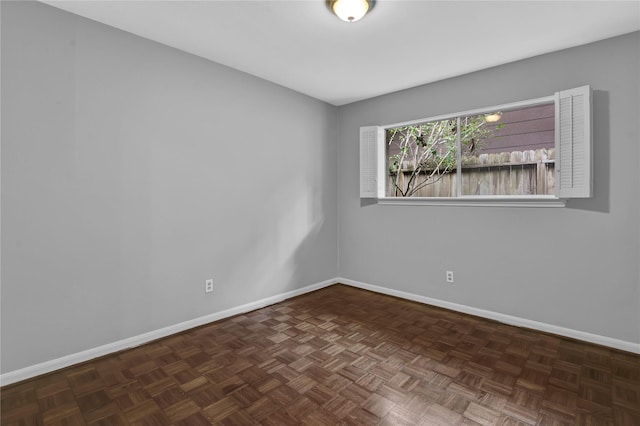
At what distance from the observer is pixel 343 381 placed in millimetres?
2061

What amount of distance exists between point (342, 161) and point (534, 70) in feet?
7.78

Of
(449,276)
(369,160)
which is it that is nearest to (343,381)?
(449,276)

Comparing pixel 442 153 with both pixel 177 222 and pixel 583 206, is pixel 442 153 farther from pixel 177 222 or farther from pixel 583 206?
pixel 177 222

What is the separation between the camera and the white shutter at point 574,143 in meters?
2.51

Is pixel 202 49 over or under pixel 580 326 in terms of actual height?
over

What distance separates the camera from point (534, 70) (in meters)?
2.87

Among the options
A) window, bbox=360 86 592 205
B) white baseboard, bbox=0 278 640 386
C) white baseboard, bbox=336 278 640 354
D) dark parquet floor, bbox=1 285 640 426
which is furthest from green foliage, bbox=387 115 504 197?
dark parquet floor, bbox=1 285 640 426

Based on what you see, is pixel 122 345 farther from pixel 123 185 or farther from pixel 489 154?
pixel 489 154

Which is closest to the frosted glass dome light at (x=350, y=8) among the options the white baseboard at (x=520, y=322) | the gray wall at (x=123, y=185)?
the gray wall at (x=123, y=185)

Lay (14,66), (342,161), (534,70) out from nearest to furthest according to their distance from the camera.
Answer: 1. (14,66)
2. (534,70)
3. (342,161)

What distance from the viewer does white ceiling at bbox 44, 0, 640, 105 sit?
7.03ft

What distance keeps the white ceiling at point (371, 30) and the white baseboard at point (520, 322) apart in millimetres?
2479

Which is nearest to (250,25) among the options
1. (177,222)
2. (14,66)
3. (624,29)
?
Answer: (14,66)

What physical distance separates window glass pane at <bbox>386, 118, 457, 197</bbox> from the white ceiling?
0.71 metres
